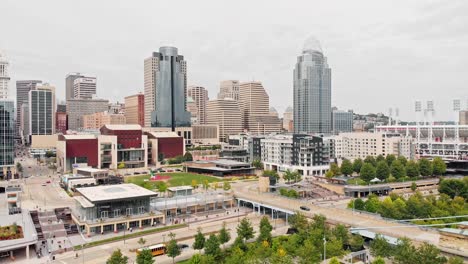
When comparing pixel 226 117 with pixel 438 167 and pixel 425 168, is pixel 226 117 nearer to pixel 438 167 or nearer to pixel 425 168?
pixel 438 167

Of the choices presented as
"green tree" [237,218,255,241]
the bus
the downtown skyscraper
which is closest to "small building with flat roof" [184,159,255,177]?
"green tree" [237,218,255,241]

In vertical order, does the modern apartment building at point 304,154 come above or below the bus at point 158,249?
above

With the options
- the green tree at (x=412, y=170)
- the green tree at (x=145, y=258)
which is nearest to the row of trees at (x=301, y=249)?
the green tree at (x=145, y=258)

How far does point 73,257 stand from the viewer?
36500 mm

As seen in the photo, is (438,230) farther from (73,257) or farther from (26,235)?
(26,235)

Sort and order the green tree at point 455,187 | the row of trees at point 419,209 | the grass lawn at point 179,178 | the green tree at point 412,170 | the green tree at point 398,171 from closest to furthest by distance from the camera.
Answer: the row of trees at point 419,209, the green tree at point 455,187, the green tree at point 398,171, the green tree at point 412,170, the grass lawn at point 179,178

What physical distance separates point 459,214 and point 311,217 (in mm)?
16128

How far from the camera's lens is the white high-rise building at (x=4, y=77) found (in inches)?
5241

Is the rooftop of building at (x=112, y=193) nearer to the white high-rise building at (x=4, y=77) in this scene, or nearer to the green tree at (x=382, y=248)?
the green tree at (x=382, y=248)

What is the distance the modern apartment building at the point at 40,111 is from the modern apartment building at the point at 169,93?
64.8 meters

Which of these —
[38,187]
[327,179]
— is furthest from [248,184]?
[38,187]

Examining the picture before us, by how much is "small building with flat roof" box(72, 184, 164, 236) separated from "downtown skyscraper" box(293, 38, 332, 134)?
141535 mm

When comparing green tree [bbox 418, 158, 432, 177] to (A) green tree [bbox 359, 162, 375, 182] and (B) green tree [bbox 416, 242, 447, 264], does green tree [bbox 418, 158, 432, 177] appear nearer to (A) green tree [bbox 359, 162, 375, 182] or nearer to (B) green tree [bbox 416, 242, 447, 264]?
(A) green tree [bbox 359, 162, 375, 182]

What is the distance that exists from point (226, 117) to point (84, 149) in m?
97.2
